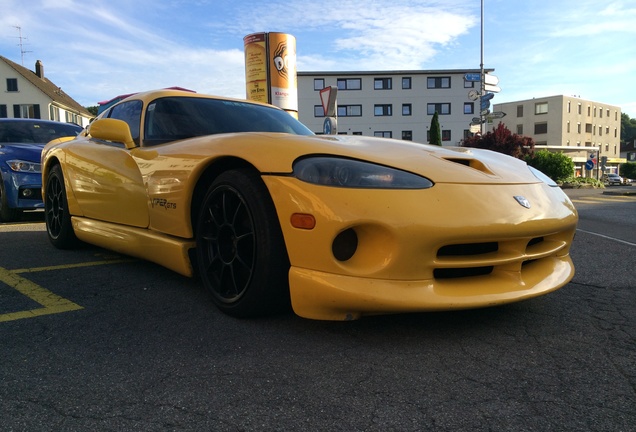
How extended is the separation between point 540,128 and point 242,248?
71309 mm

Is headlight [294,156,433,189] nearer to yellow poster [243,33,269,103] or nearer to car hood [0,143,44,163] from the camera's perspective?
car hood [0,143,44,163]

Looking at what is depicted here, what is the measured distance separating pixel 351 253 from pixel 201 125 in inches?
64.0

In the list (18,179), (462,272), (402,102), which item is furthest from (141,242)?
(402,102)

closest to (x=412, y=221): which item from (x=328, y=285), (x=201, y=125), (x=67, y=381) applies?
(x=328, y=285)

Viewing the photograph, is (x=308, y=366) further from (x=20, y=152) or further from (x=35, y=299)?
(x=20, y=152)

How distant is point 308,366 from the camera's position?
5.98ft

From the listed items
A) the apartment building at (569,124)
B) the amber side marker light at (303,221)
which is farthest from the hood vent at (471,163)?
the apartment building at (569,124)

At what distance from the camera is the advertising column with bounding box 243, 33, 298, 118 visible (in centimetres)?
1587

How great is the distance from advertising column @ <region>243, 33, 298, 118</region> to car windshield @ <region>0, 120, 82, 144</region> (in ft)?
30.4

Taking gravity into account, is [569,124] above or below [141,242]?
above

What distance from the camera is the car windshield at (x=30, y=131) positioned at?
21.5 ft

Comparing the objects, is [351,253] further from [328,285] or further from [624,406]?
[624,406]

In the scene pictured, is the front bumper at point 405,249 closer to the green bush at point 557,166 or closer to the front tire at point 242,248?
the front tire at point 242,248

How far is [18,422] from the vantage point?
4.70ft
